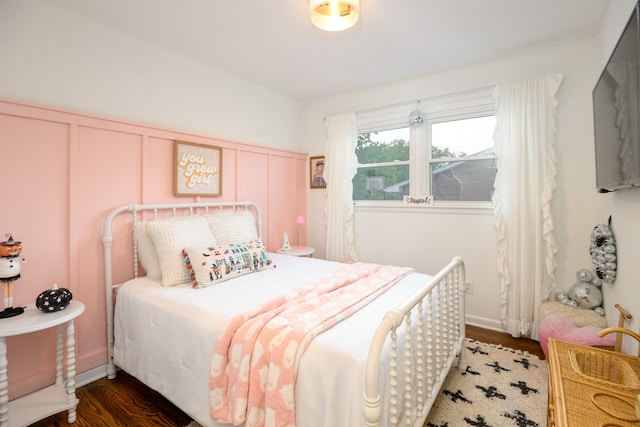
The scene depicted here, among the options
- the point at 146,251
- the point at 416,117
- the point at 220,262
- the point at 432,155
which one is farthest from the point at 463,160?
the point at 146,251

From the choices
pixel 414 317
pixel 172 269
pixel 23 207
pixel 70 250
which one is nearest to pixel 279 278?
pixel 172 269

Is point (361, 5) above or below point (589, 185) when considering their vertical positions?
above

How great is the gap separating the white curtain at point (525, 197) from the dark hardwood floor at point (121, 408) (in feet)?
9.21

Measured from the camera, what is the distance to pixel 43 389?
1.87 metres

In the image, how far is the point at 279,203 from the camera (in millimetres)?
3783

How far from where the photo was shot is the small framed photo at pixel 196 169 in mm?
2670

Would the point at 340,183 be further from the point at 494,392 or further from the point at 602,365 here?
the point at 602,365

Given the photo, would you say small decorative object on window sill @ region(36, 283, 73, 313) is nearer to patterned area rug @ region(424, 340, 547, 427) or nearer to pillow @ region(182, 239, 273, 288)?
pillow @ region(182, 239, 273, 288)

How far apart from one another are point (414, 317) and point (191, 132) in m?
2.43

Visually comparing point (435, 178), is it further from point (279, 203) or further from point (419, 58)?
point (279, 203)

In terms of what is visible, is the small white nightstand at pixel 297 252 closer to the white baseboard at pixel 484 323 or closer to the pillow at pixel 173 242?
the pillow at pixel 173 242

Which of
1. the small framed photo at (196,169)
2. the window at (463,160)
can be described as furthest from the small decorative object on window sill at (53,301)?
the window at (463,160)

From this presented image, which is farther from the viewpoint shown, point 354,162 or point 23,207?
point 354,162

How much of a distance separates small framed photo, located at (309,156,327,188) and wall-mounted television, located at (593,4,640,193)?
2.71m
